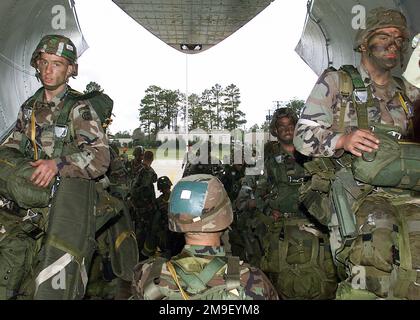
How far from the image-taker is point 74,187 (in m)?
3.11

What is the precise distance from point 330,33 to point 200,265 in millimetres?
5928

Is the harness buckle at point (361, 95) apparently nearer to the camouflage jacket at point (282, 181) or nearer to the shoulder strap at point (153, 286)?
the shoulder strap at point (153, 286)

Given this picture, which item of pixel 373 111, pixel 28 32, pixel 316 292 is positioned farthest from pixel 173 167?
pixel 373 111

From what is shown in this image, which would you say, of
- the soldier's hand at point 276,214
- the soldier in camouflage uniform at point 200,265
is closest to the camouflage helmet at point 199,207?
the soldier in camouflage uniform at point 200,265

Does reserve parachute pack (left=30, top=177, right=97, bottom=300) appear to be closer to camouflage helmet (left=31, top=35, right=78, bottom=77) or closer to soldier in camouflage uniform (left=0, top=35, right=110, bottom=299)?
soldier in camouflage uniform (left=0, top=35, right=110, bottom=299)

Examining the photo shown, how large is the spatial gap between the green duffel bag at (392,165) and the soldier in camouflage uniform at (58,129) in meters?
1.64

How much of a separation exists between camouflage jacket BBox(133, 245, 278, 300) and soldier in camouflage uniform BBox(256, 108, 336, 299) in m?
2.30

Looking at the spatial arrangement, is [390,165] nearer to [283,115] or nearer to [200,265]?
[200,265]

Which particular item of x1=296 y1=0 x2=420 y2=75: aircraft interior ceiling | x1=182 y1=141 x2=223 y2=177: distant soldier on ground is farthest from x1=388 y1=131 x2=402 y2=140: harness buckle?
x1=182 y1=141 x2=223 y2=177: distant soldier on ground

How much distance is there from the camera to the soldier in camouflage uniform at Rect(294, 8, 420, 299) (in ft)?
7.64

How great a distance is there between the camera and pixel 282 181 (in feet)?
16.8

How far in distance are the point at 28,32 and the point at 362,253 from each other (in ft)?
16.5

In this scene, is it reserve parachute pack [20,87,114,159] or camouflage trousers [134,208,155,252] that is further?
camouflage trousers [134,208,155,252]

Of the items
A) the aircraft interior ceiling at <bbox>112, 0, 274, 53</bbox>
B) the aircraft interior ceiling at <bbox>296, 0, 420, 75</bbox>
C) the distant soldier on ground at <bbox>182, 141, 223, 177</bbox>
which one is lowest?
the distant soldier on ground at <bbox>182, 141, 223, 177</bbox>
